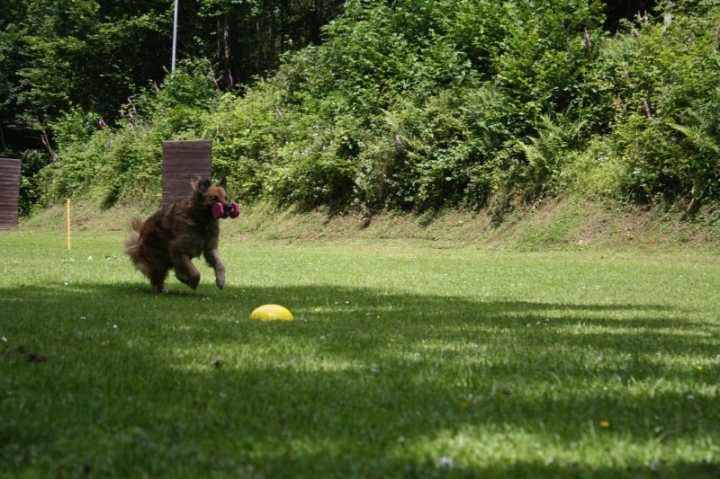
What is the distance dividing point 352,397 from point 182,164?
75.5ft

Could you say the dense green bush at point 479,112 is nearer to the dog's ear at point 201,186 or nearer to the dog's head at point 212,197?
the dog's head at point 212,197

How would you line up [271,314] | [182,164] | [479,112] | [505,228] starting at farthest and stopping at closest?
[182,164] → [479,112] → [505,228] → [271,314]

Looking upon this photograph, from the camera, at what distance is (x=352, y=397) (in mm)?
4316

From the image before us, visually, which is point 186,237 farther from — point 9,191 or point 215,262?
point 9,191

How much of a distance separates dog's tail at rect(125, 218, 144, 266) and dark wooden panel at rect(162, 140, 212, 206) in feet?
45.3

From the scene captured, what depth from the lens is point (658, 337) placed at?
7316mm

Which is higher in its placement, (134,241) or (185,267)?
(134,241)

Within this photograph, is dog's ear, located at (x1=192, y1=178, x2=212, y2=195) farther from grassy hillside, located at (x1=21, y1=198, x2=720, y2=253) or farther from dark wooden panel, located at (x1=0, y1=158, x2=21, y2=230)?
dark wooden panel, located at (x1=0, y1=158, x2=21, y2=230)

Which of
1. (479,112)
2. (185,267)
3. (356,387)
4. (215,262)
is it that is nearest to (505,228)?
(479,112)

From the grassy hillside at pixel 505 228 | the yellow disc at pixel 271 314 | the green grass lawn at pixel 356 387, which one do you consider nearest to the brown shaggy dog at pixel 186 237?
the green grass lawn at pixel 356 387

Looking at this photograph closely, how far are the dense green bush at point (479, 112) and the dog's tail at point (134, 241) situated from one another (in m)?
14.5

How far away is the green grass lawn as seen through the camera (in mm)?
3180

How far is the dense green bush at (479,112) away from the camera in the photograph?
21844 mm

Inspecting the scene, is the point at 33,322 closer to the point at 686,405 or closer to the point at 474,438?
the point at 474,438
